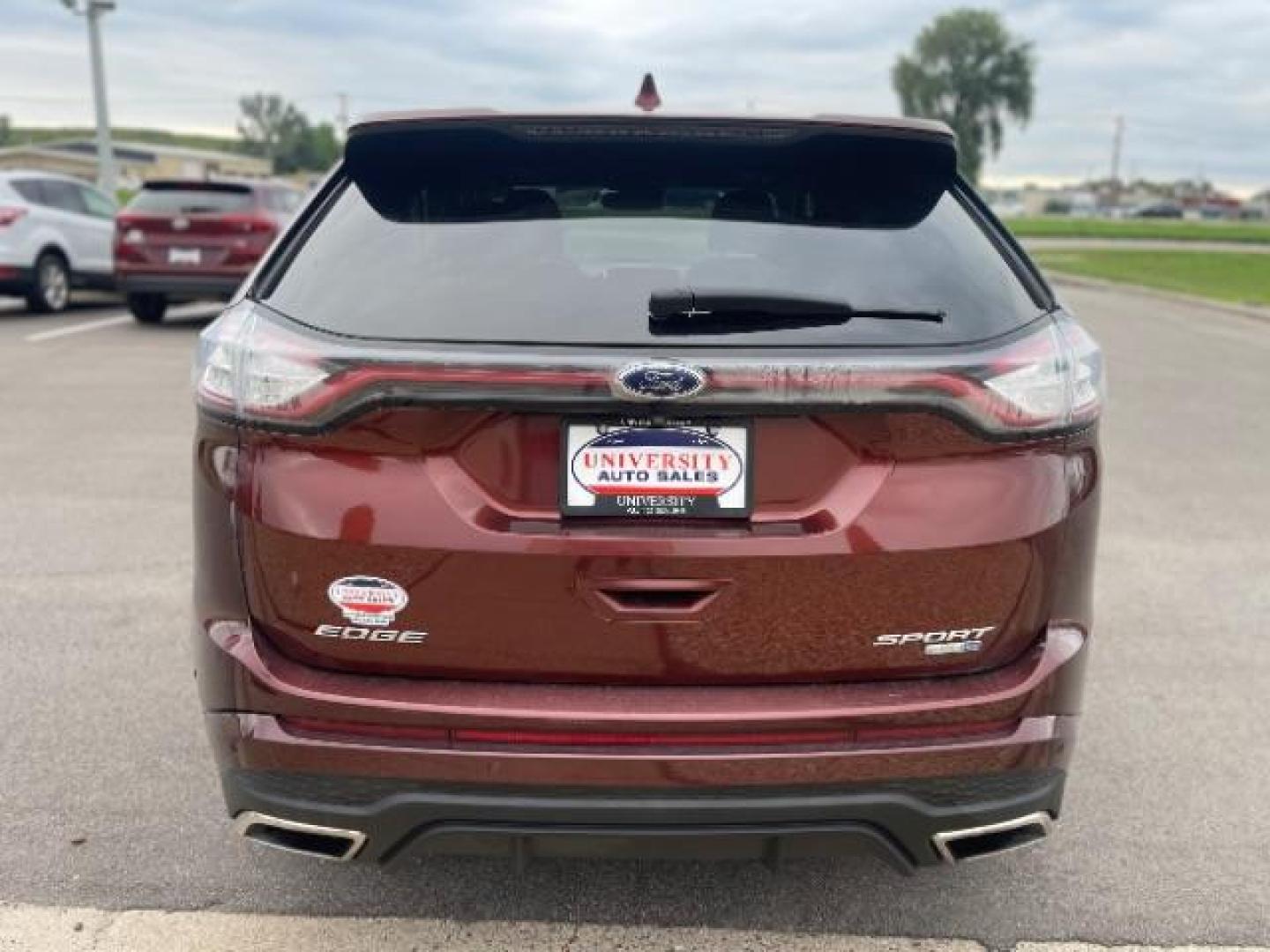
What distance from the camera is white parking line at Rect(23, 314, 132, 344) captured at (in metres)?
12.2

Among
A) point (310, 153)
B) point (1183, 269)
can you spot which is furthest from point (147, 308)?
point (310, 153)

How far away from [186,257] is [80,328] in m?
1.43

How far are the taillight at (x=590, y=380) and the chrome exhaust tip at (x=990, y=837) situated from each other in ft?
2.41

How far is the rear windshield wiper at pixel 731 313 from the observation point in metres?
2.11

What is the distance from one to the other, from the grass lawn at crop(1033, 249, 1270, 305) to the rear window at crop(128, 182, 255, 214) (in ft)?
46.9

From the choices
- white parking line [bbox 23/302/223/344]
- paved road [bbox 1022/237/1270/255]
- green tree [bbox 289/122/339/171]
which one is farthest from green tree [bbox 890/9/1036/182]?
white parking line [bbox 23/302/223/344]

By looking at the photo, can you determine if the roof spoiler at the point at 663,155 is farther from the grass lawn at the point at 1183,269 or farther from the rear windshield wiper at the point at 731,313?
the grass lawn at the point at 1183,269

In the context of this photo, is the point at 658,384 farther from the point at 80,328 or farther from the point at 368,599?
the point at 80,328

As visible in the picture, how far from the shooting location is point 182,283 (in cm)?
1310

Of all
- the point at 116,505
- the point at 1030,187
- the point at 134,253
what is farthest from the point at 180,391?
the point at 1030,187

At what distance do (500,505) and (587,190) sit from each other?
→ 750 millimetres

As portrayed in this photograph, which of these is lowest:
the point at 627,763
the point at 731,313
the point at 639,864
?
the point at 639,864

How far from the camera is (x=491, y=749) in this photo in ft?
6.93

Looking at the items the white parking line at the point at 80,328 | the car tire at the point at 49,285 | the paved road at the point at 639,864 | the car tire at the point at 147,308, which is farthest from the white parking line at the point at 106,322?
the paved road at the point at 639,864
